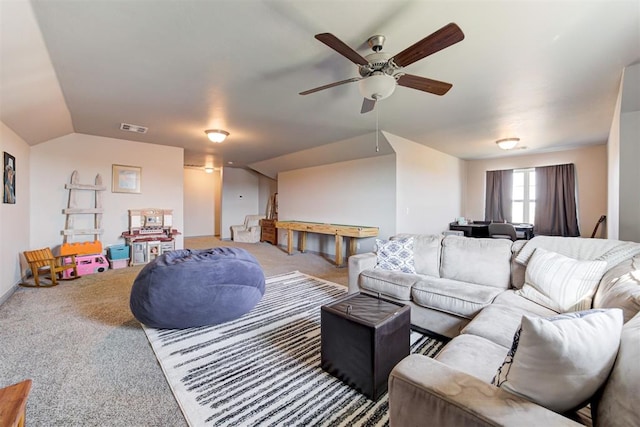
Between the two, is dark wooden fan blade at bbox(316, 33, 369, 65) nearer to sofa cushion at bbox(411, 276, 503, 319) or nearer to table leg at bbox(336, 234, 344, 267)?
sofa cushion at bbox(411, 276, 503, 319)

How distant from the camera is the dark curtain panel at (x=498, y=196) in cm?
685

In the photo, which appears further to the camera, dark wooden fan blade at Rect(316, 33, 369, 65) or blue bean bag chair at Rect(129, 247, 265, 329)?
blue bean bag chair at Rect(129, 247, 265, 329)

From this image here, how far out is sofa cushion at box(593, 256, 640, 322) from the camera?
1328 millimetres

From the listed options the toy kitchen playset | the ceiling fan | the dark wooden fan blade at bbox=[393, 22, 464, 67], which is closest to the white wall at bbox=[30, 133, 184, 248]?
the toy kitchen playset

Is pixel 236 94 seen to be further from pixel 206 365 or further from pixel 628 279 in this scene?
pixel 628 279

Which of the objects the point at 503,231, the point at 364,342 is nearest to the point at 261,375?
the point at 364,342

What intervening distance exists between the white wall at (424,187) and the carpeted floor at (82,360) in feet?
13.9

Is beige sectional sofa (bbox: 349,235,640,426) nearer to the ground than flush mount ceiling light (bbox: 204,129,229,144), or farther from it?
nearer to the ground

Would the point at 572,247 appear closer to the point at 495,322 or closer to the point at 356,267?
the point at 495,322

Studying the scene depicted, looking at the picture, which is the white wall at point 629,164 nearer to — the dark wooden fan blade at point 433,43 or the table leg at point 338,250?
the dark wooden fan blade at point 433,43

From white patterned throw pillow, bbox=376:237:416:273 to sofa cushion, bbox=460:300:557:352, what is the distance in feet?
3.23

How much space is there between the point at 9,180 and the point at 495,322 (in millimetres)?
5367

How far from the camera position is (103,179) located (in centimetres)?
502

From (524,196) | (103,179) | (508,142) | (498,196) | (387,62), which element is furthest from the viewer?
(498,196)
